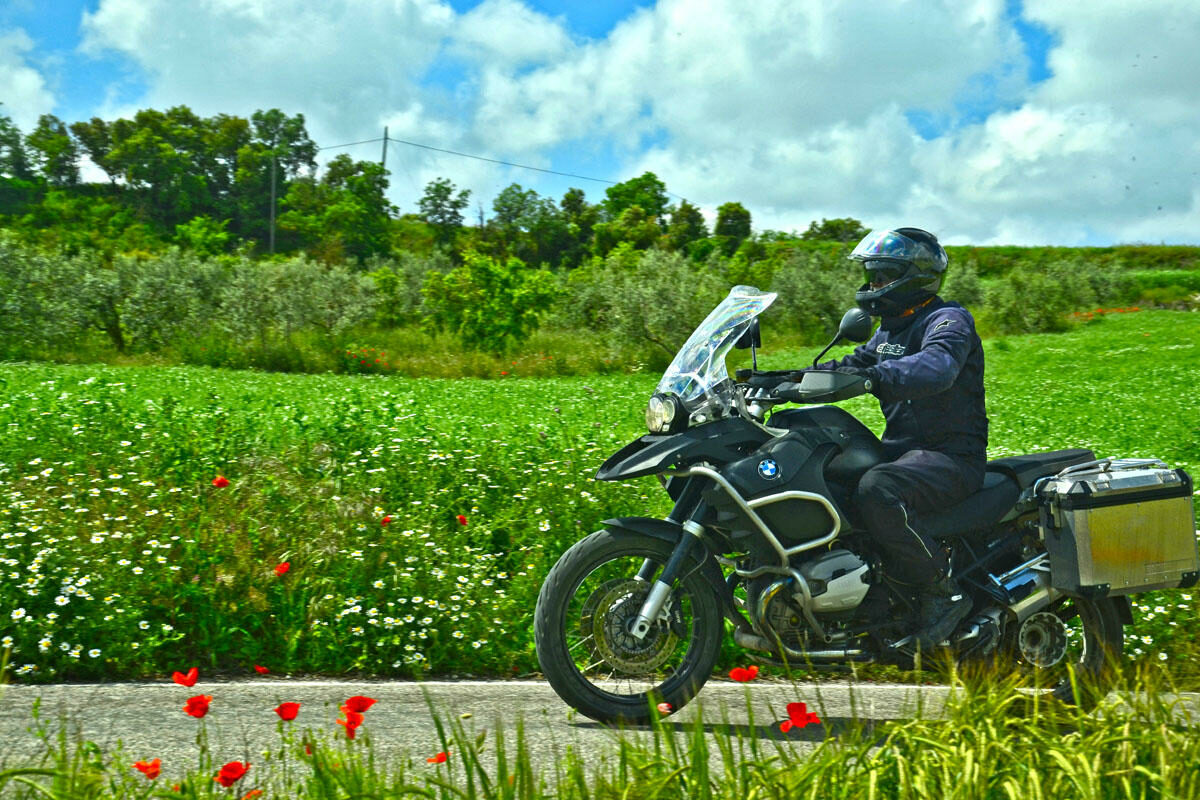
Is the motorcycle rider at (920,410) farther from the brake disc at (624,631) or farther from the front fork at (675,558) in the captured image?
the brake disc at (624,631)

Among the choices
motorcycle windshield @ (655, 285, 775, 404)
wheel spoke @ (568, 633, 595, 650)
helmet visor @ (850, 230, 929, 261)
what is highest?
helmet visor @ (850, 230, 929, 261)

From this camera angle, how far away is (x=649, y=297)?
32219 millimetres

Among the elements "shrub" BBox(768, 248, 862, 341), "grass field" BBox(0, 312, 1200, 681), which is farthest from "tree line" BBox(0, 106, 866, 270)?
"grass field" BBox(0, 312, 1200, 681)

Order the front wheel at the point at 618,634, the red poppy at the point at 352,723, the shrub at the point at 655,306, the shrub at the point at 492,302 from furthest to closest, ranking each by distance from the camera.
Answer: the shrub at the point at 492,302 < the shrub at the point at 655,306 < the front wheel at the point at 618,634 < the red poppy at the point at 352,723

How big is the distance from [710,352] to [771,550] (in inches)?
33.6

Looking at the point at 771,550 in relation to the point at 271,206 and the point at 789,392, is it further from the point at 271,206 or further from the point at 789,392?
the point at 271,206

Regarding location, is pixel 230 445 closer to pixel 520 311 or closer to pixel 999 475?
pixel 999 475

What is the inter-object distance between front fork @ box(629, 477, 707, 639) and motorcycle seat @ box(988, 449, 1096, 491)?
146 cm

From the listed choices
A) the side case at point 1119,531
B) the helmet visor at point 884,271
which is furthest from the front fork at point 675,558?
the side case at point 1119,531

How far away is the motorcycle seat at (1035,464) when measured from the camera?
196 inches

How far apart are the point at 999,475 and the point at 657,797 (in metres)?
2.68

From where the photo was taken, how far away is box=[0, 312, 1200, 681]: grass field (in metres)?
5.41

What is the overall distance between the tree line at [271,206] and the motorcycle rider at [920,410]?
69.2 metres

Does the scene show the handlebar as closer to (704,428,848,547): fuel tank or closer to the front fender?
(704,428,848,547): fuel tank
